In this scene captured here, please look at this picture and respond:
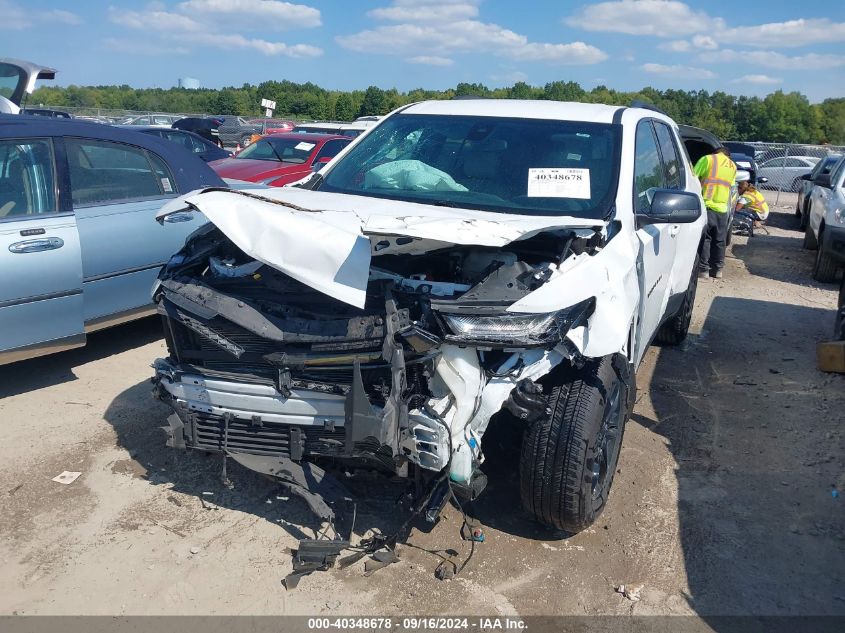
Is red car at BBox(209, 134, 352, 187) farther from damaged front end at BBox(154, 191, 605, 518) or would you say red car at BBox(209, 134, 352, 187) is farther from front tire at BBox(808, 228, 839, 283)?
damaged front end at BBox(154, 191, 605, 518)

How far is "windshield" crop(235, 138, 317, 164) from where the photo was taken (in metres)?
11.4

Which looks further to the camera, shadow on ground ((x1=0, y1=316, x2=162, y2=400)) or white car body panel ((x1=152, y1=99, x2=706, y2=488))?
shadow on ground ((x1=0, y1=316, x2=162, y2=400))

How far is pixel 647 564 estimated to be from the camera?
3393 mm

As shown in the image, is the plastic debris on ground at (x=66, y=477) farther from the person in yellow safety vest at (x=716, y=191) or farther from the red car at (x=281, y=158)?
the person in yellow safety vest at (x=716, y=191)

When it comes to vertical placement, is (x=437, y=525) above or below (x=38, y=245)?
below

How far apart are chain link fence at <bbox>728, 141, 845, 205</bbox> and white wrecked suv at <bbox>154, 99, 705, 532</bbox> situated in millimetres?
20507

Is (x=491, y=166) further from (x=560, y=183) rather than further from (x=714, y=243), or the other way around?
(x=714, y=243)

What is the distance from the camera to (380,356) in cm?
297

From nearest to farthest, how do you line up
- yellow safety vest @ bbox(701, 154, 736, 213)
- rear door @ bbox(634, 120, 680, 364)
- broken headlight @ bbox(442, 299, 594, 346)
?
broken headlight @ bbox(442, 299, 594, 346) → rear door @ bbox(634, 120, 680, 364) → yellow safety vest @ bbox(701, 154, 736, 213)

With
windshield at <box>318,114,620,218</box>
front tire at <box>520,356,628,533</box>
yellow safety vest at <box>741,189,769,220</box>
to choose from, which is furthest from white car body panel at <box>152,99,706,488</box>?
yellow safety vest at <box>741,189,769,220</box>

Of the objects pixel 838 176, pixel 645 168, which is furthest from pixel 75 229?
pixel 838 176

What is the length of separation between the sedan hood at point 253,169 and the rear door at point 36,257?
209 inches

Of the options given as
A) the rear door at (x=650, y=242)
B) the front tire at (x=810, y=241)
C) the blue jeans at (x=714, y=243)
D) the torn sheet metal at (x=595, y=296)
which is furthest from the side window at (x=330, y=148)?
the torn sheet metal at (x=595, y=296)

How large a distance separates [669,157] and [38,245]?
4369 mm
